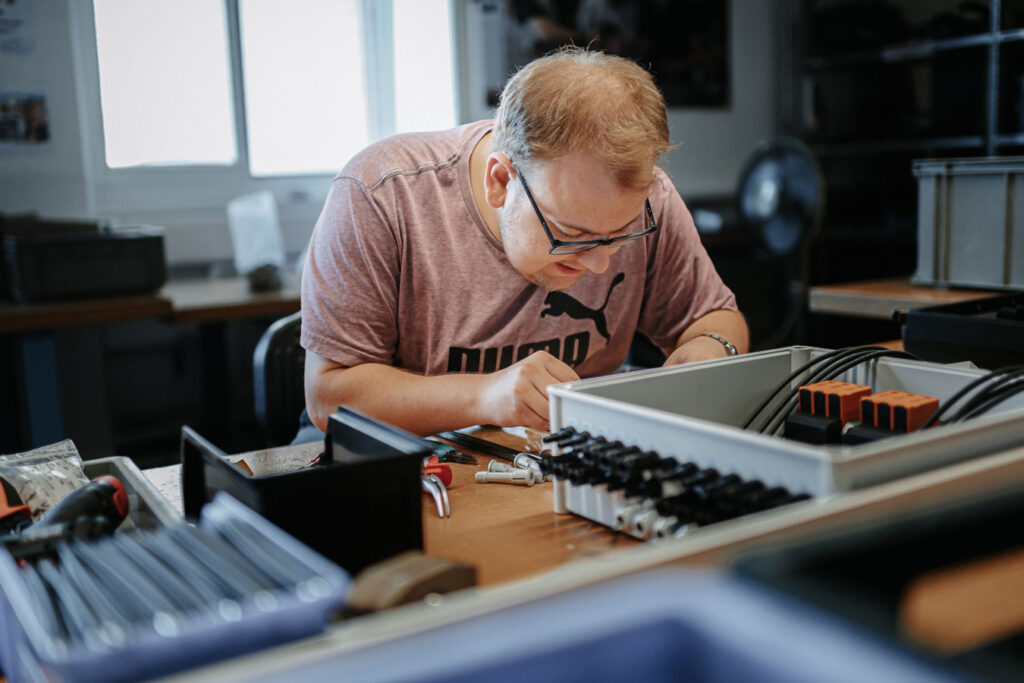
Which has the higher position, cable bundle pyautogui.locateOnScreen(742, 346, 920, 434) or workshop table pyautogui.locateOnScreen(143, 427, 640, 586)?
cable bundle pyautogui.locateOnScreen(742, 346, 920, 434)

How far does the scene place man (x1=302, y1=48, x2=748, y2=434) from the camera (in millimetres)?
1183

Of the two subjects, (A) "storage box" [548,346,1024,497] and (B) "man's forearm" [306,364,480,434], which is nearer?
(A) "storage box" [548,346,1024,497]

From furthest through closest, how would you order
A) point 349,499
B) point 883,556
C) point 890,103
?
point 890,103
point 349,499
point 883,556

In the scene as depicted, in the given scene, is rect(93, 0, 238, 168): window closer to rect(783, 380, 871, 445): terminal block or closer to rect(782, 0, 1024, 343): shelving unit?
rect(782, 0, 1024, 343): shelving unit

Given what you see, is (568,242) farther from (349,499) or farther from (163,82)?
Result: (163,82)

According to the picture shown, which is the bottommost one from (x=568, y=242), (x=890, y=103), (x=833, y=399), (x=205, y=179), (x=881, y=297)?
(x=881, y=297)

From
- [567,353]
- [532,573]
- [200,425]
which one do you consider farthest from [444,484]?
[200,425]

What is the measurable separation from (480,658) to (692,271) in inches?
51.0

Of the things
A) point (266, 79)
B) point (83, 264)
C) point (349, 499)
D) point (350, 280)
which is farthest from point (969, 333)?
point (266, 79)

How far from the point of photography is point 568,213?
1214 millimetres

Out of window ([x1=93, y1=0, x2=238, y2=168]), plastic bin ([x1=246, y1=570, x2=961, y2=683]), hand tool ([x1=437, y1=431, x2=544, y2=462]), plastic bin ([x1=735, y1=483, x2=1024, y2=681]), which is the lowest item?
hand tool ([x1=437, y1=431, x2=544, y2=462])

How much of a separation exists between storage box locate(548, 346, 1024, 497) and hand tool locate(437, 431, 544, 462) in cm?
21

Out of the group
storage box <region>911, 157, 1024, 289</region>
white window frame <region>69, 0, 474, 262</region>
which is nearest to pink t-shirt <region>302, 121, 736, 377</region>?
storage box <region>911, 157, 1024, 289</region>

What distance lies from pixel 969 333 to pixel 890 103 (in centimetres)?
312
